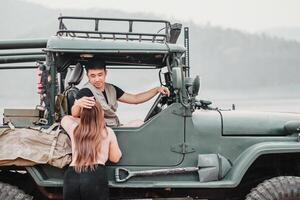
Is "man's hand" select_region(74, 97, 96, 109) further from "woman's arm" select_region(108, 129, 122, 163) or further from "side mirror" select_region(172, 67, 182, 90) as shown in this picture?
"side mirror" select_region(172, 67, 182, 90)

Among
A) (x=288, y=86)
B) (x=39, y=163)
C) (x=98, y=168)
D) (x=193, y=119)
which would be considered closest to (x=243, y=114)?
(x=193, y=119)

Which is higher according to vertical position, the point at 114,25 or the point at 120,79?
the point at 114,25

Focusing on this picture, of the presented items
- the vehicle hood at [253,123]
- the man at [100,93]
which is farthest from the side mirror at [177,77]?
the vehicle hood at [253,123]

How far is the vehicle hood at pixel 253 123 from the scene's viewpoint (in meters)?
5.62

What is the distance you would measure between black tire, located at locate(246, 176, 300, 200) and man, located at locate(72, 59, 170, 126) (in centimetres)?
122

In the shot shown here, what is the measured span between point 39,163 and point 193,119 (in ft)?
4.81

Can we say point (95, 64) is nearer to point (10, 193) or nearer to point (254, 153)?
point (10, 193)

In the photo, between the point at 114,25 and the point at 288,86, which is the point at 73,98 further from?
the point at 288,86

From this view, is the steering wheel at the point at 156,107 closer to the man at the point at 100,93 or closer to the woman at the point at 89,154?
the man at the point at 100,93

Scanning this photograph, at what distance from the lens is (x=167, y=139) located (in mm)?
5375

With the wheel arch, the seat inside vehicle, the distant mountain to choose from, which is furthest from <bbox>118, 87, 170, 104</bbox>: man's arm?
the distant mountain

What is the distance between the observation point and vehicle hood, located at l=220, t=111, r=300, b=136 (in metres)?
5.62

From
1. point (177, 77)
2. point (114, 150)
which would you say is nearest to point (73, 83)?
point (114, 150)

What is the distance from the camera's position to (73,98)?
17.7ft
